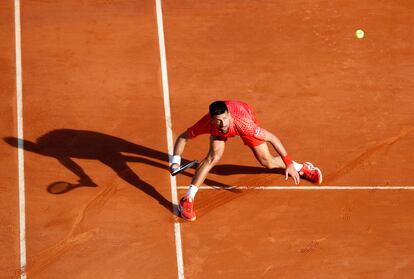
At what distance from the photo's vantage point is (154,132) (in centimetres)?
1150

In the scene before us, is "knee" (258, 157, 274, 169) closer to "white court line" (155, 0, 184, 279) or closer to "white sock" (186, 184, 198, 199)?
"white sock" (186, 184, 198, 199)

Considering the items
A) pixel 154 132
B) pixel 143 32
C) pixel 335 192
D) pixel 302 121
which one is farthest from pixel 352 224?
pixel 143 32

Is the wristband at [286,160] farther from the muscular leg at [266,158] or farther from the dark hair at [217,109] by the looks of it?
the dark hair at [217,109]

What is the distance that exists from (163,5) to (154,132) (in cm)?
282

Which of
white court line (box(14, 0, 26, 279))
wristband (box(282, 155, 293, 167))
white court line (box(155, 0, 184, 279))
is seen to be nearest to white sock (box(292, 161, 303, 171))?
wristband (box(282, 155, 293, 167))

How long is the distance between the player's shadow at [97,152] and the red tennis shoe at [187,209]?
0.67 m

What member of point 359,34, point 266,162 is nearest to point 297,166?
point 266,162

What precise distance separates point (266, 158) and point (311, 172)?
32.3 inches

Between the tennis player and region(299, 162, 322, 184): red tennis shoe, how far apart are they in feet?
0.51

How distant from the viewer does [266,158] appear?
1043cm

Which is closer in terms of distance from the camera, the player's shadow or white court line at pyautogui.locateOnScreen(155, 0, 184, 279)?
white court line at pyautogui.locateOnScreen(155, 0, 184, 279)

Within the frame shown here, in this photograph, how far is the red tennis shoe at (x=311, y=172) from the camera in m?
10.8

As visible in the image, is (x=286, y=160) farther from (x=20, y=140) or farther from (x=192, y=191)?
(x=20, y=140)

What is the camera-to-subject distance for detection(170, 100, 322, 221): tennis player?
9.66 meters
